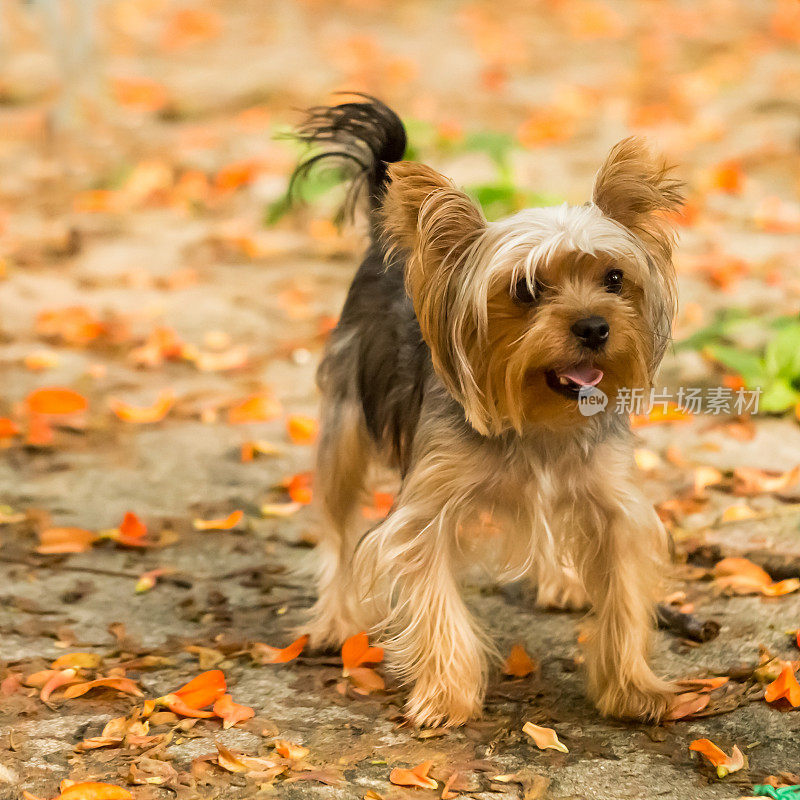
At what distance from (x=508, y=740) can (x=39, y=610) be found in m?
2.04

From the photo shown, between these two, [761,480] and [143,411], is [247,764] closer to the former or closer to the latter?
[761,480]

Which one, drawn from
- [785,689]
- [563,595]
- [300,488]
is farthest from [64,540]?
[785,689]

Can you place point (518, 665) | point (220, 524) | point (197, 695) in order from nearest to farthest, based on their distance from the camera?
point (197, 695) → point (518, 665) → point (220, 524)

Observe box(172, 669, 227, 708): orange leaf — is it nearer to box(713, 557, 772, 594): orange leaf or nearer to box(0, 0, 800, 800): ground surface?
box(0, 0, 800, 800): ground surface

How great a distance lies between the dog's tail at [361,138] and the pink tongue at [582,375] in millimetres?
1270

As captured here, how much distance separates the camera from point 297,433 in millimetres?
6121

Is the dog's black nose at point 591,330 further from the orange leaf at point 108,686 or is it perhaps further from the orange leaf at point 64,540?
the orange leaf at point 64,540

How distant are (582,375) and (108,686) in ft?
6.61

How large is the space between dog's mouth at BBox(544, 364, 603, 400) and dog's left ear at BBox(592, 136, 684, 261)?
45cm

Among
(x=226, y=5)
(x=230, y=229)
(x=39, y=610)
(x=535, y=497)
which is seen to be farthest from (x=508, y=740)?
(x=226, y=5)

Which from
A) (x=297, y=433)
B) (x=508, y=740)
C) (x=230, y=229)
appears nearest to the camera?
(x=508, y=740)

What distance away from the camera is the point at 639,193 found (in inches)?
137

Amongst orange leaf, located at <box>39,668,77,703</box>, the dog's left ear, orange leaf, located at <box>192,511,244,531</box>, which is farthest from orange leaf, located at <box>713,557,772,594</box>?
orange leaf, located at <box>39,668,77,703</box>

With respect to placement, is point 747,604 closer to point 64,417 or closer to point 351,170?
point 351,170
